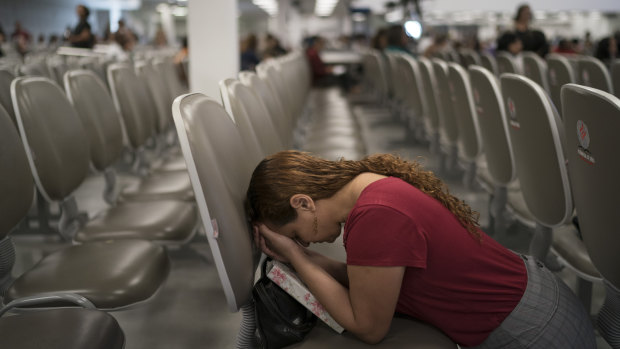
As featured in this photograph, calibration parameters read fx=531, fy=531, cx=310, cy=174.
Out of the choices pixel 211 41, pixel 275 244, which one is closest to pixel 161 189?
pixel 275 244

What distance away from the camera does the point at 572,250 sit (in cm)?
158

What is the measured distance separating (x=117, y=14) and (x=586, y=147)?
26.7 metres

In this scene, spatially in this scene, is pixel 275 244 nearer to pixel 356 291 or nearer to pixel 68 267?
pixel 356 291

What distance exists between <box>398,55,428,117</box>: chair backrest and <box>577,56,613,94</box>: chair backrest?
1.02 meters

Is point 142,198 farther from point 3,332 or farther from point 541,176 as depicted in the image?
point 541,176

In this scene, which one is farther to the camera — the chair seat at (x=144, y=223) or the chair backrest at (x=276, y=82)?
the chair backrest at (x=276, y=82)

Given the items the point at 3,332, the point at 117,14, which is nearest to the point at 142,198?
the point at 3,332

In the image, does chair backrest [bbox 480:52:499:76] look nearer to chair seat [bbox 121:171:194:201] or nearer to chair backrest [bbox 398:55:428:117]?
chair backrest [bbox 398:55:428:117]

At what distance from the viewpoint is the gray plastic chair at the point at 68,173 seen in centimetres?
178

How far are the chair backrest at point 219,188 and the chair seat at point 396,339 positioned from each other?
17 centimetres

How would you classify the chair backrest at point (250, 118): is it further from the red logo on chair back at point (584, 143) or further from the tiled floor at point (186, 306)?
the red logo on chair back at point (584, 143)

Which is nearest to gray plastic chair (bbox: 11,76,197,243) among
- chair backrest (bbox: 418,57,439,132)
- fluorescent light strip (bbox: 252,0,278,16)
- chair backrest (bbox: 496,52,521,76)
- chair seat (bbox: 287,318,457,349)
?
chair seat (bbox: 287,318,457,349)

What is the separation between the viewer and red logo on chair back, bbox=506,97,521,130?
5.82 ft

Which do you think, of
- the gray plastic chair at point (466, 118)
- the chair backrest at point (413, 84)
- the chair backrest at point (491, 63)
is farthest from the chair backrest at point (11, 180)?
the chair backrest at point (491, 63)
